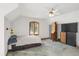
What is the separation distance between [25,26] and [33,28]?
102cm

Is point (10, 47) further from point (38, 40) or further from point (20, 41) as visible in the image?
point (38, 40)

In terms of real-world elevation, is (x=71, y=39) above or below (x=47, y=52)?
above

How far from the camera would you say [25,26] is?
11.0m

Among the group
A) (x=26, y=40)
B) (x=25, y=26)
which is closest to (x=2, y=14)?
(x=26, y=40)

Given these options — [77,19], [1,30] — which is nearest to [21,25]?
[77,19]

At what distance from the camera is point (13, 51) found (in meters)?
5.80

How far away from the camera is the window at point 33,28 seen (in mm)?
11337

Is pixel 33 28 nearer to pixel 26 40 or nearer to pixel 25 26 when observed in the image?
pixel 25 26

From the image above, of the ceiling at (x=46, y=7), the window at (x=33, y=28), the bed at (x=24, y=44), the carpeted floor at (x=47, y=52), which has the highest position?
the ceiling at (x=46, y=7)

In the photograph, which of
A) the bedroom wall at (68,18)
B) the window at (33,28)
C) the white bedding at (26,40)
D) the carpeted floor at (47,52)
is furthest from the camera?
the window at (33,28)

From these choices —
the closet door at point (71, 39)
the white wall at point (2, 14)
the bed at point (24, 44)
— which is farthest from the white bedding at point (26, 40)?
the closet door at point (71, 39)

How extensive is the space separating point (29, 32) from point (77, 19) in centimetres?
546

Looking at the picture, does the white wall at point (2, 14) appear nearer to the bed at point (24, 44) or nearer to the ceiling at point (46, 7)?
the ceiling at point (46, 7)

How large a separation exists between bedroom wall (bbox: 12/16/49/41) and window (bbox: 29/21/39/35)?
338 millimetres
